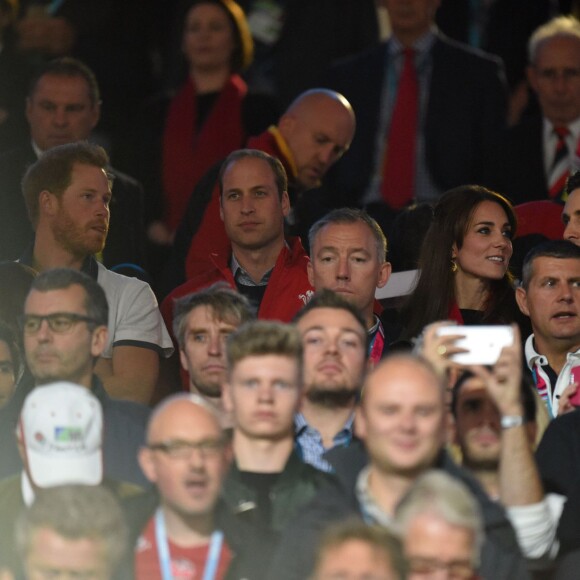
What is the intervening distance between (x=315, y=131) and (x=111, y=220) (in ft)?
3.52

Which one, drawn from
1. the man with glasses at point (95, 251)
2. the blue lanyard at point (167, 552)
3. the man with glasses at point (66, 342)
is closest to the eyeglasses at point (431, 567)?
the blue lanyard at point (167, 552)

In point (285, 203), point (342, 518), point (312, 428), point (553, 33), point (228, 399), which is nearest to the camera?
point (342, 518)

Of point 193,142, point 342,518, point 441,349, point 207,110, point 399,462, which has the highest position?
point 207,110

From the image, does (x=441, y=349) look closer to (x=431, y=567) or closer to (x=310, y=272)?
(x=431, y=567)

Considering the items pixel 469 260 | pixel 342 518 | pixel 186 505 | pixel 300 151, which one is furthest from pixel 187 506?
pixel 300 151

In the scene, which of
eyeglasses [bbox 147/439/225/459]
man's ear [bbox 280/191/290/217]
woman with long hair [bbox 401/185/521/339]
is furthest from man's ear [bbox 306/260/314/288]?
eyeglasses [bbox 147/439/225/459]

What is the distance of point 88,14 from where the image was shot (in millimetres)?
11094

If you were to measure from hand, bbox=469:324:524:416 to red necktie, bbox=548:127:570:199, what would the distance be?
3312 millimetres

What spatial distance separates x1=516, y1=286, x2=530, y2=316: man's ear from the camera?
800 centimetres

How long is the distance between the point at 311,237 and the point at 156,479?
7.49 ft

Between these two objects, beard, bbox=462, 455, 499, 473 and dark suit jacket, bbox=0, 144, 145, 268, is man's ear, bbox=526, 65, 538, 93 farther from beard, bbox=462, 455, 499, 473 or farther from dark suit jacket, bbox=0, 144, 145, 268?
beard, bbox=462, 455, 499, 473

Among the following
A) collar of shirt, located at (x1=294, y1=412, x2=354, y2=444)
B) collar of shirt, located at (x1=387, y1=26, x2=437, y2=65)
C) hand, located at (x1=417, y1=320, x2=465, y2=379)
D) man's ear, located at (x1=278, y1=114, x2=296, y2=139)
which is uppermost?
collar of shirt, located at (x1=387, y1=26, x2=437, y2=65)

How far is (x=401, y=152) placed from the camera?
9.94 metres

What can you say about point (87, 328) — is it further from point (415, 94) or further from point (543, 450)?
point (415, 94)
